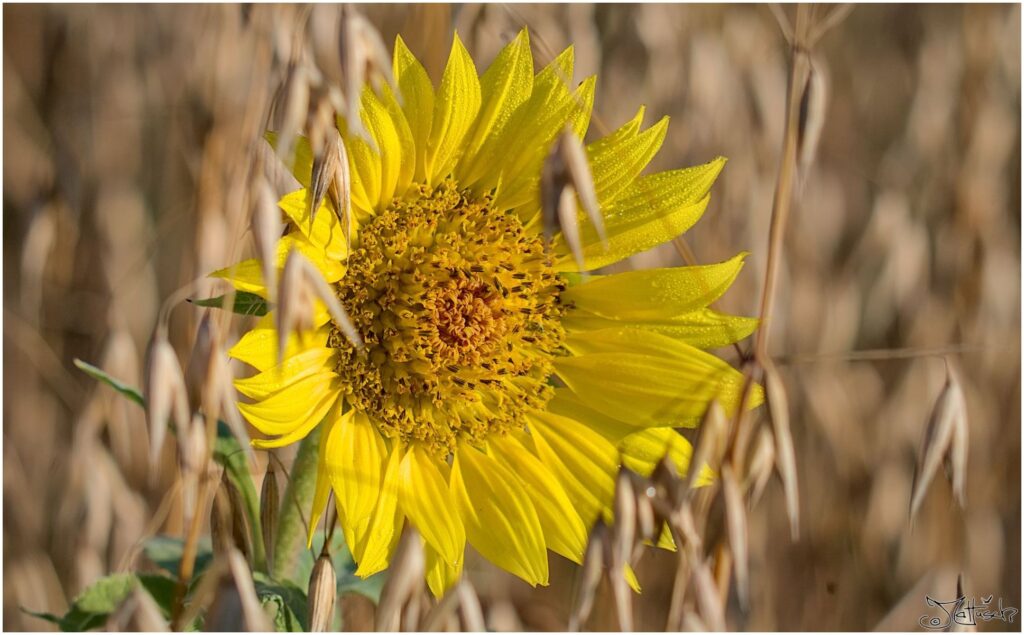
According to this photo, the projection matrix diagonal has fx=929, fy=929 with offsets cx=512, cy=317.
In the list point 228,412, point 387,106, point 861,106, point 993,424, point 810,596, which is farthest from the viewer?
point 861,106

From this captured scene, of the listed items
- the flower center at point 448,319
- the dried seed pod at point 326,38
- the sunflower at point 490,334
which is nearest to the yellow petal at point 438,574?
the sunflower at point 490,334

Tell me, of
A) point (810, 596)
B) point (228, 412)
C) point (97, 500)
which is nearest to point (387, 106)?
point (228, 412)

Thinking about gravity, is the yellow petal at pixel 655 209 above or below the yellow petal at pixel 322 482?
above

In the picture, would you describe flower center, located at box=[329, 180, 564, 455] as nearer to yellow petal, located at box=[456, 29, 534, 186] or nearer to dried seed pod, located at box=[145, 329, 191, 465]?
yellow petal, located at box=[456, 29, 534, 186]

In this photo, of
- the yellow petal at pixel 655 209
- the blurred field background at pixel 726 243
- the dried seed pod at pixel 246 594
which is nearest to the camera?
the dried seed pod at pixel 246 594

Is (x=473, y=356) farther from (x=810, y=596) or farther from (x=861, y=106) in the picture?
(x=861, y=106)

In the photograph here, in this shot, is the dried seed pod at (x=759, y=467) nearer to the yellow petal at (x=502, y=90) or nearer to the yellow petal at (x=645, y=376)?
the yellow petal at (x=645, y=376)

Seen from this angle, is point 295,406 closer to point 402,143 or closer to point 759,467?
point 402,143

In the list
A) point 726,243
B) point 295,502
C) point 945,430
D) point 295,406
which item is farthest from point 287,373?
point 726,243
